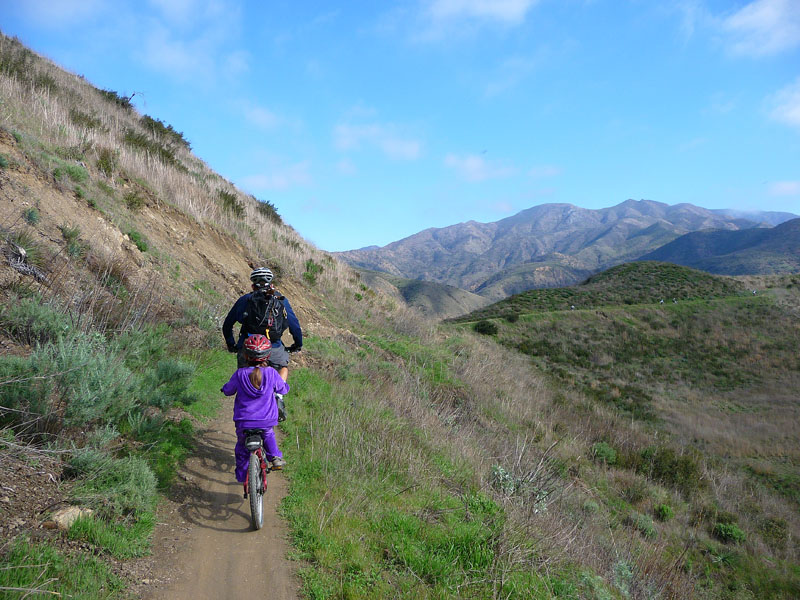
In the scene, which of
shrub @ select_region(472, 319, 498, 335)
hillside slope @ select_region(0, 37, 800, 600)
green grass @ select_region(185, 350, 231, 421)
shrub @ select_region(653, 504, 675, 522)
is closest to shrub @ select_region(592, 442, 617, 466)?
hillside slope @ select_region(0, 37, 800, 600)

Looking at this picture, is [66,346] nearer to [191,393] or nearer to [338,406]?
[191,393]

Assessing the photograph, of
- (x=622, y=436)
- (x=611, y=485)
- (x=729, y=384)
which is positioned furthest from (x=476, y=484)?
(x=729, y=384)

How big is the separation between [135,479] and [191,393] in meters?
2.22

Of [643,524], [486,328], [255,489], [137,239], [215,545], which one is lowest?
[643,524]

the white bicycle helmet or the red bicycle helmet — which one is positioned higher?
the white bicycle helmet

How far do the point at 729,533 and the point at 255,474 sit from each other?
41.5 ft

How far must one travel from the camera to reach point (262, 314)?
15.1 feet

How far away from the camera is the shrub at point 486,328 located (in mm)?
31281

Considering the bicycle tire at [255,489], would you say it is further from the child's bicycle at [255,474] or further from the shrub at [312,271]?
the shrub at [312,271]

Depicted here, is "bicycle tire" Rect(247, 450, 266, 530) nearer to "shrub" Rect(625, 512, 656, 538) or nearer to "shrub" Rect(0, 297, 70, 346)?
"shrub" Rect(0, 297, 70, 346)

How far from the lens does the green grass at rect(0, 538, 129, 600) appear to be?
2.35m

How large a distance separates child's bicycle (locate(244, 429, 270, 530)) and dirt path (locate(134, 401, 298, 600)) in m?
0.18

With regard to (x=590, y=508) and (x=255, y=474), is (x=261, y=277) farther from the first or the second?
(x=590, y=508)

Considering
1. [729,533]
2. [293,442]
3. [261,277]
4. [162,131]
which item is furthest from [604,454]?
[162,131]
